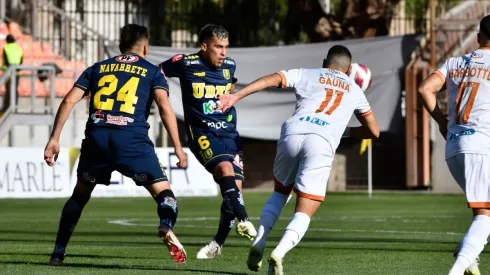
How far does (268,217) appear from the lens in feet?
31.7

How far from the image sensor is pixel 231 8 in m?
35.4

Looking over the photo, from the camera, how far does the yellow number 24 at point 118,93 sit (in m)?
10.2

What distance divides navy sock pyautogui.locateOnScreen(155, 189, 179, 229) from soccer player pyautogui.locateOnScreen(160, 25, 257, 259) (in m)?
1.27

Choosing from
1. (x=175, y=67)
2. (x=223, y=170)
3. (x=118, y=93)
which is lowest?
(x=223, y=170)

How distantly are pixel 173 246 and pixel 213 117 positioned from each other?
2.44 m

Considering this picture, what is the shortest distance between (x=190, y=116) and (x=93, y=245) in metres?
2.18

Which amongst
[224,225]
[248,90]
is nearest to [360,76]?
[224,225]

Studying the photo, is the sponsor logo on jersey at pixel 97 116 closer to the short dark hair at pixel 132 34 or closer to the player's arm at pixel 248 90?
the short dark hair at pixel 132 34

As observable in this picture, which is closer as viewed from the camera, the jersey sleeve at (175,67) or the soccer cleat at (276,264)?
the soccer cleat at (276,264)

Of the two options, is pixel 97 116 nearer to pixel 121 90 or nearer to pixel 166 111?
pixel 121 90

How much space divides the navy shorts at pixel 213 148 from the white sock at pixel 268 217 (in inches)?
73.0

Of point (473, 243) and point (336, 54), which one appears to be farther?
point (336, 54)

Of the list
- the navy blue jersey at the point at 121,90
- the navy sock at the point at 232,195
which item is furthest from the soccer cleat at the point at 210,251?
the navy blue jersey at the point at 121,90

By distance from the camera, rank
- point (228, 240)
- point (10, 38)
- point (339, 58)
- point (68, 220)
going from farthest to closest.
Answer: point (10, 38)
point (228, 240)
point (68, 220)
point (339, 58)
